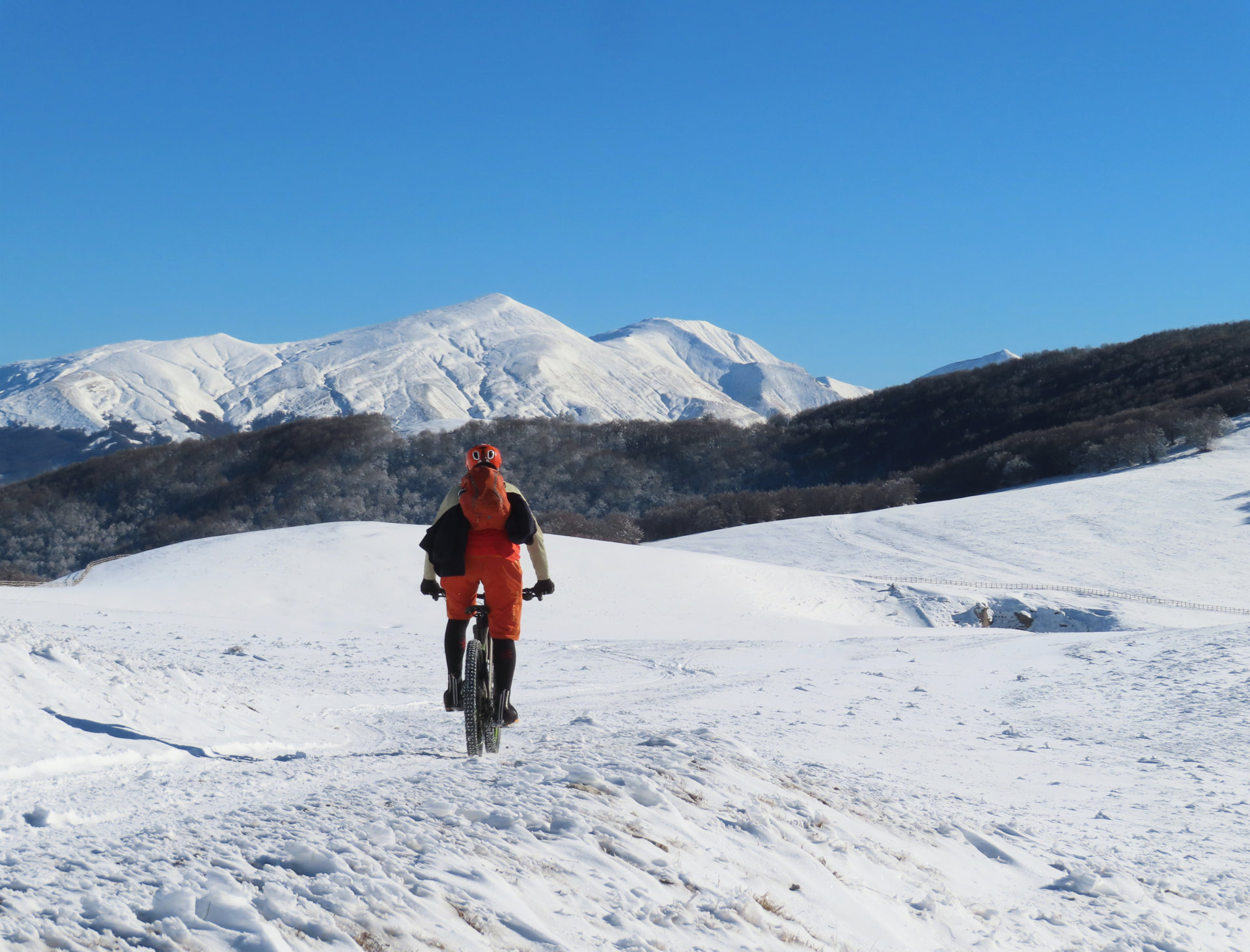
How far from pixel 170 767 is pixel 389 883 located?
3.98m

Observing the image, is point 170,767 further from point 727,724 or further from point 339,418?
point 339,418

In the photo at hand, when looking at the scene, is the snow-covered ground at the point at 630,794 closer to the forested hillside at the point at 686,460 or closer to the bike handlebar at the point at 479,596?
the bike handlebar at the point at 479,596

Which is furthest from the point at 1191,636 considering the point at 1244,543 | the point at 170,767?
the point at 1244,543

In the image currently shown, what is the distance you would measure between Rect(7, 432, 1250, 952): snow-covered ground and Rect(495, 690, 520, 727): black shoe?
0.34 m

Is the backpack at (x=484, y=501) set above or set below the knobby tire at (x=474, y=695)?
above

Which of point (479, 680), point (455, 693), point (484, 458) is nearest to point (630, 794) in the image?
point (479, 680)

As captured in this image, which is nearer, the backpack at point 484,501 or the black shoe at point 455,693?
the backpack at point 484,501

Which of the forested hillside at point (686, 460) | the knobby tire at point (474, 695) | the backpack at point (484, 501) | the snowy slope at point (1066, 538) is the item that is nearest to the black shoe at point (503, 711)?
the knobby tire at point (474, 695)

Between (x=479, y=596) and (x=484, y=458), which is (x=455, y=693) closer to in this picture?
(x=479, y=596)

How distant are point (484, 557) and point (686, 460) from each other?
6976cm

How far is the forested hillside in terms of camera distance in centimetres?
5294

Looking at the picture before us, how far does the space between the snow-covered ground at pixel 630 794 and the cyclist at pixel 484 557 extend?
68 cm

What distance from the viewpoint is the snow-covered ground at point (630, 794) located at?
10.5 ft

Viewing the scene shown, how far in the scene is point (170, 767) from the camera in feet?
21.1
